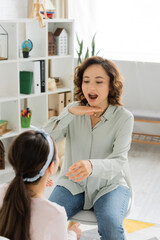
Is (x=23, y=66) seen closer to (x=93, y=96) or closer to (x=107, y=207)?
(x=93, y=96)

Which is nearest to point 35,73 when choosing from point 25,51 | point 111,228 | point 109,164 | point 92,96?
point 25,51

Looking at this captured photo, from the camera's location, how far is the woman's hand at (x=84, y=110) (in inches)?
77.8

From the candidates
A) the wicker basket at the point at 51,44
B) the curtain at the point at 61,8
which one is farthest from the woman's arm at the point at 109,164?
the curtain at the point at 61,8

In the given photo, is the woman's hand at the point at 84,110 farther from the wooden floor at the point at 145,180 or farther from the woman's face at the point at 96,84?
the wooden floor at the point at 145,180

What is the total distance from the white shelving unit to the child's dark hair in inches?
79.3

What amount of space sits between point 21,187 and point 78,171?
1.51 ft

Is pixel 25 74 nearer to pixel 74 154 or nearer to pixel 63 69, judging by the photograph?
pixel 63 69

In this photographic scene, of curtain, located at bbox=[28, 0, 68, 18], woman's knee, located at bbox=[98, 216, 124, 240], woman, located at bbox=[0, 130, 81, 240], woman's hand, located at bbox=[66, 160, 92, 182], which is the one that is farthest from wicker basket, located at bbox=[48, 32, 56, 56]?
woman, located at bbox=[0, 130, 81, 240]

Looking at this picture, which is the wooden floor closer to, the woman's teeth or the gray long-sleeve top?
the gray long-sleeve top

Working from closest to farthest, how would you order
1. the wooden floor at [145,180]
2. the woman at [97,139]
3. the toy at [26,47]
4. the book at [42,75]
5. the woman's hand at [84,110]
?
the woman at [97,139] < the woman's hand at [84,110] < the wooden floor at [145,180] < the toy at [26,47] < the book at [42,75]

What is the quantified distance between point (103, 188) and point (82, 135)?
29 centimetres

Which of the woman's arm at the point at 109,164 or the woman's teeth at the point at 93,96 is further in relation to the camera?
the woman's teeth at the point at 93,96

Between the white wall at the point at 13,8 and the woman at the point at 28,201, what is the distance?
108 inches

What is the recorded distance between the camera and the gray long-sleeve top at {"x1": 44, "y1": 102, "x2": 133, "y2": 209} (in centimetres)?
191
